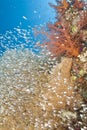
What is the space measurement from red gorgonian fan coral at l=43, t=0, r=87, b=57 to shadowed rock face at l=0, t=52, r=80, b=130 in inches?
24.5

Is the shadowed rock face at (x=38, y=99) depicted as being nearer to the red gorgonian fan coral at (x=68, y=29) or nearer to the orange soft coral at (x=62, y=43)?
the orange soft coral at (x=62, y=43)

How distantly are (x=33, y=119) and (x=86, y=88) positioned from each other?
2117mm

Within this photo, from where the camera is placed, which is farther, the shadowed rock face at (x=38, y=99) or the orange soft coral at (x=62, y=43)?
the orange soft coral at (x=62, y=43)

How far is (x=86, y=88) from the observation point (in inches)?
353

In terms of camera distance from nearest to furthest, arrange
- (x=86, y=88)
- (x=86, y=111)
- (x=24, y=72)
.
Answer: (x=86, y=111), (x=86, y=88), (x=24, y=72)

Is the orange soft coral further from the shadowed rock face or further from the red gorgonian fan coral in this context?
the shadowed rock face

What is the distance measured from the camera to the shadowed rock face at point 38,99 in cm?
823

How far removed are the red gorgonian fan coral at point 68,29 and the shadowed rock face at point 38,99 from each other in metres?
0.62

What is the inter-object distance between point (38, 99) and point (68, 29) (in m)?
2.90

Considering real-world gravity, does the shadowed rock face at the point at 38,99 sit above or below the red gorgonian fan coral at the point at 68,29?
below

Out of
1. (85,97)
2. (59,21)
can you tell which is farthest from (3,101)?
(59,21)

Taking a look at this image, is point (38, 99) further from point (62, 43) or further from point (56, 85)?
point (62, 43)

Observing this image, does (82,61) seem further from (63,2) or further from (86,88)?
(63,2)

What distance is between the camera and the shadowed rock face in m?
8.23
